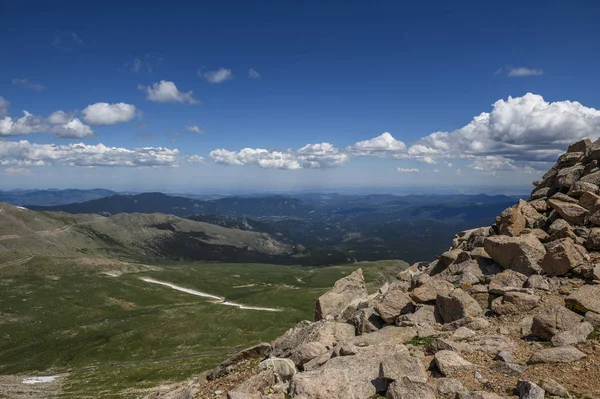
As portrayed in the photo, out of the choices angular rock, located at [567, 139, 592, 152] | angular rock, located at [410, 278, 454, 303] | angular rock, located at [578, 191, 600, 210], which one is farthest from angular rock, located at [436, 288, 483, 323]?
angular rock, located at [567, 139, 592, 152]

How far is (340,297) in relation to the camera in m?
47.0

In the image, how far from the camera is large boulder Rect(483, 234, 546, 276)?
97.4ft

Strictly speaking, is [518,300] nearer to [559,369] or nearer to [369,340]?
[559,369]

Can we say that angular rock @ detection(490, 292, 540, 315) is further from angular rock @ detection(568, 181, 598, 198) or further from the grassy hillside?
the grassy hillside

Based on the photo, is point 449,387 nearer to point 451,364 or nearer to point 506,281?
point 451,364

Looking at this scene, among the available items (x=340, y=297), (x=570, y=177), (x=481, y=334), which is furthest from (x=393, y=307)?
(x=570, y=177)

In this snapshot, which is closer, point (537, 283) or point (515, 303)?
point (515, 303)

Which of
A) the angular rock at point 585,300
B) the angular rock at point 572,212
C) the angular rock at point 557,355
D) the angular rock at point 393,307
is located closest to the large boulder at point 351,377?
the angular rock at point 557,355

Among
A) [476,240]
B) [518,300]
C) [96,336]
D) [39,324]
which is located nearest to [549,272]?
[518,300]

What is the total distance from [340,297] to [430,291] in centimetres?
1772

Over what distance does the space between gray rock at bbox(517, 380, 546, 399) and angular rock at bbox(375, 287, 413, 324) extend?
45.6 feet

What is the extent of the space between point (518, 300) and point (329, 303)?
81.0ft

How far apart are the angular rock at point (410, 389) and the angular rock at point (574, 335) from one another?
351 inches

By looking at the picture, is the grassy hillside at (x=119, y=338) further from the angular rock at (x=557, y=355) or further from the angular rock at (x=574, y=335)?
the angular rock at (x=574, y=335)
